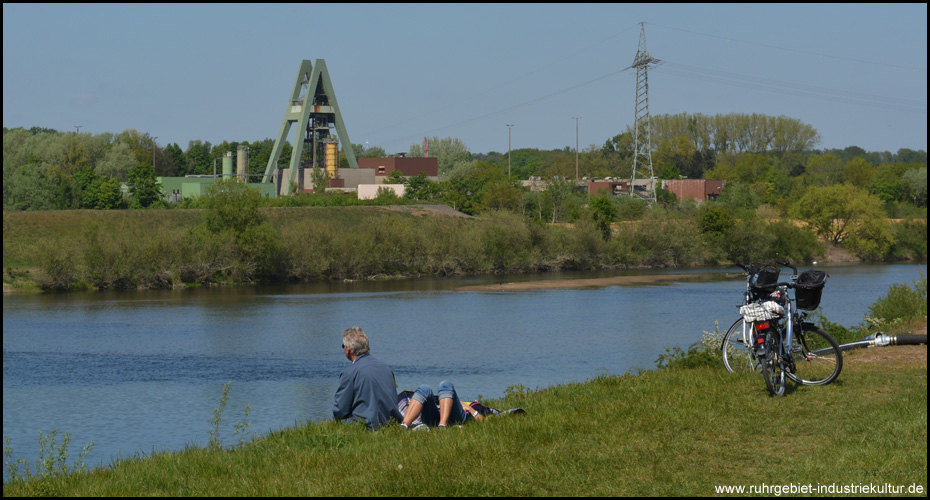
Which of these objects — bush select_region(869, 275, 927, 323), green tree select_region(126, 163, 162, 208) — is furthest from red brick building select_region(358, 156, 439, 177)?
bush select_region(869, 275, 927, 323)

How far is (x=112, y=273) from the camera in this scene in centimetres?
6306

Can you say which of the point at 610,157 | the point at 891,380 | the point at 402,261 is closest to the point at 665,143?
the point at 610,157

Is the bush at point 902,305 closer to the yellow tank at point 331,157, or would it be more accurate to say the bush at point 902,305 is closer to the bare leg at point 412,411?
the bare leg at point 412,411

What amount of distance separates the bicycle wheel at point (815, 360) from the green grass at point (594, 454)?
1.02 ft

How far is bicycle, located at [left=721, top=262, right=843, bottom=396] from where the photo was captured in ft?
36.1

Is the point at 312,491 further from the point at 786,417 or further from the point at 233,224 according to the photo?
the point at 233,224

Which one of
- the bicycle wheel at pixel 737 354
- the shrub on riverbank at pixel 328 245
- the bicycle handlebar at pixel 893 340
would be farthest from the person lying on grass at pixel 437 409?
the shrub on riverbank at pixel 328 245

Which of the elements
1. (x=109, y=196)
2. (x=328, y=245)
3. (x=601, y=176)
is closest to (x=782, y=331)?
(x=328, y=245)

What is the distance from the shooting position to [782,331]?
1127cm

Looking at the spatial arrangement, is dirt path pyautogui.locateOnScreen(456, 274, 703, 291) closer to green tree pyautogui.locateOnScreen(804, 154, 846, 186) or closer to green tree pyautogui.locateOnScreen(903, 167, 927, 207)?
green tree pyautogui.locateOnScreen(804, 154, 846, 186)

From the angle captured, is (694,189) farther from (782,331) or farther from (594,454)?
(594,454)

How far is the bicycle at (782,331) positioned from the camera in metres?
11.0

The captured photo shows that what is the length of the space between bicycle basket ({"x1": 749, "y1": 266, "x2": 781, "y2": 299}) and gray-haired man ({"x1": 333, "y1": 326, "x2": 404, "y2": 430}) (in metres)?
4.64

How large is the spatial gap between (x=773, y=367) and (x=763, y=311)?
0.68 meters
